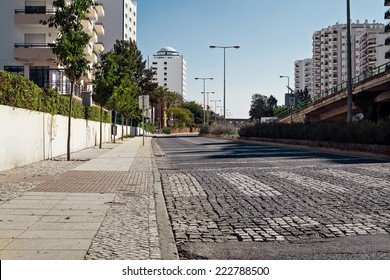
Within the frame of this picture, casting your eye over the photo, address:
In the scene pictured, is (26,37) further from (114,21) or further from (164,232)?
(114,21)

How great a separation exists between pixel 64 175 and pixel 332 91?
40.0 meters

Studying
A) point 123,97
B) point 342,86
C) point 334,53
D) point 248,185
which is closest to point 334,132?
point 248,185

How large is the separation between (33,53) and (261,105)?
130122 mm

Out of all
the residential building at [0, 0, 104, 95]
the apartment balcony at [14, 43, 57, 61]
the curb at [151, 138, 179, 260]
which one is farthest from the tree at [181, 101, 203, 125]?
the curb at [151, 138, 179, 260]

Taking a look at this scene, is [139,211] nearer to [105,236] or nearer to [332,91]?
[105,236]

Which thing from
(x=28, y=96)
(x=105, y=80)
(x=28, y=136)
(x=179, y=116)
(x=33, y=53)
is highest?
(x=33, y=53)

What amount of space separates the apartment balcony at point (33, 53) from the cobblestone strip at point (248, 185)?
33.2 meters

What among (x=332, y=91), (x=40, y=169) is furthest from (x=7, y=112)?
(x=332, y=91)

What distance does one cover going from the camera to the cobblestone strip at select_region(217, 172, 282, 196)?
9.88 meters

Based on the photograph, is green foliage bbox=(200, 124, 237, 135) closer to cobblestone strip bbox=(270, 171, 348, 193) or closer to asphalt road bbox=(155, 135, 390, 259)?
cobblestone strip bbox=(270, 171, 348, 193)

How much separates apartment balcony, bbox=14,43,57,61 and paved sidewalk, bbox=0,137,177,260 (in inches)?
1328

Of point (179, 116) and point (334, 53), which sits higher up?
point (334, 53)

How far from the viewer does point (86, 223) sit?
6.55 metres

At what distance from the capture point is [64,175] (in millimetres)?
13211
